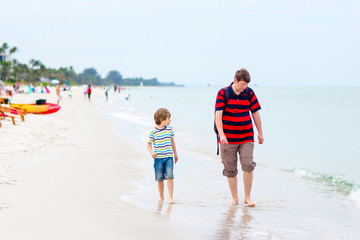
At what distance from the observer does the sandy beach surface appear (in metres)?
4.10

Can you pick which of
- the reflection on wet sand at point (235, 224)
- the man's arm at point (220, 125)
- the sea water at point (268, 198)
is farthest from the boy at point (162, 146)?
the reflection on wet sand at point (235, 224)

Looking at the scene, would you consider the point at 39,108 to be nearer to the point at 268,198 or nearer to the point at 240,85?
the point at 268,198

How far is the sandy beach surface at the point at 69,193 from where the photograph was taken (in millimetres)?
4102

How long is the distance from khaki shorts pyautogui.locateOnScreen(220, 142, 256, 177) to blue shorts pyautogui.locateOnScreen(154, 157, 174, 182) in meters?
0.75

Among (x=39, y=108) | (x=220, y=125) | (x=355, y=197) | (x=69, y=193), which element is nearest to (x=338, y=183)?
(x=355, y=197)

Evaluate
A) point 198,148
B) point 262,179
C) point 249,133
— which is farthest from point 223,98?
point 198,148

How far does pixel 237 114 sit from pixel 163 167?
124 centimetres

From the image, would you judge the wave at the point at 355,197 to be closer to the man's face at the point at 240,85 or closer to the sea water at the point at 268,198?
the sea water at the point at 268,198

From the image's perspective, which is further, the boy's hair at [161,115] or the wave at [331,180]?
the wave at [331,180]

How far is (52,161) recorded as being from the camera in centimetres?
819

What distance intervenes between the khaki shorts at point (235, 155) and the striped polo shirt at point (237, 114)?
84 mm

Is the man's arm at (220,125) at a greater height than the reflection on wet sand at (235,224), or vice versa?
the man's arm at (220,125)

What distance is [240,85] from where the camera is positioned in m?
5.55

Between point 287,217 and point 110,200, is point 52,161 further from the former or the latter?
point 287,217
